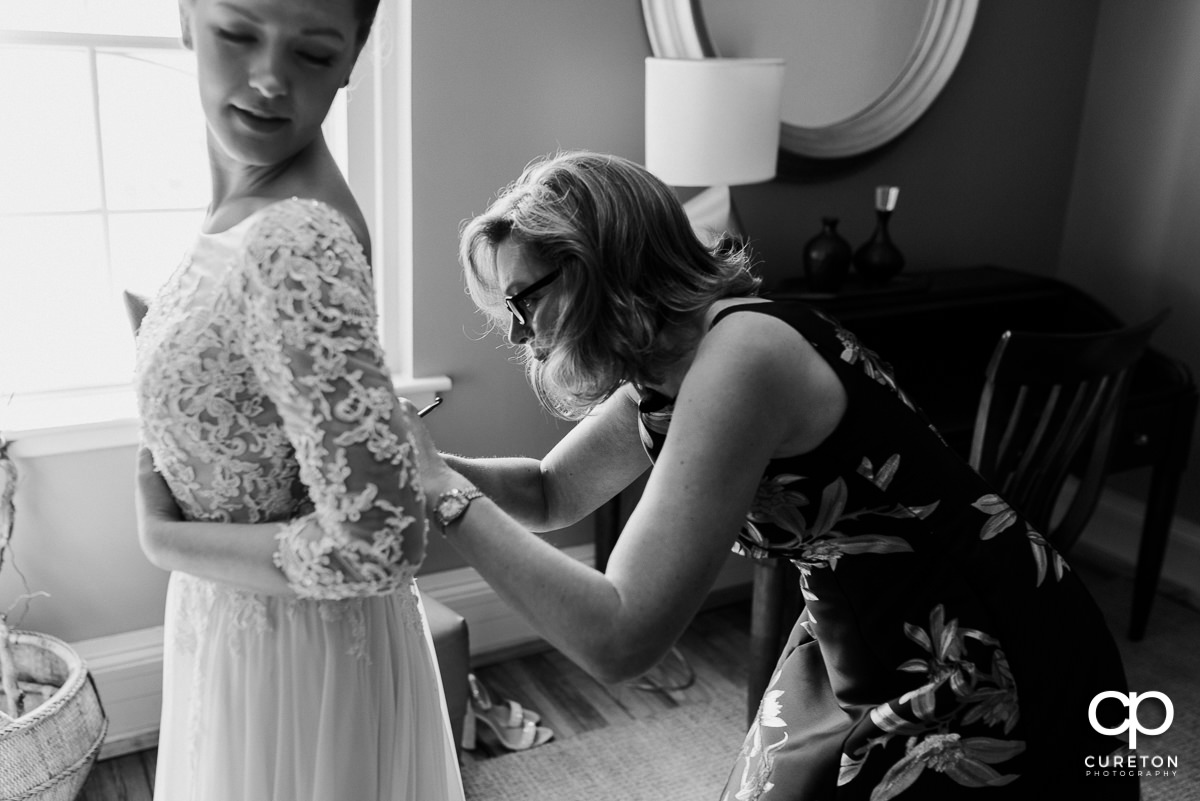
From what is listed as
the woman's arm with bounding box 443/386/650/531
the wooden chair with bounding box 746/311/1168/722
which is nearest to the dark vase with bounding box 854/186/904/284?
the wooden chair with bounding box 746/311/1168/722

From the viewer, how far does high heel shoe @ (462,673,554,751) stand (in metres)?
2.54

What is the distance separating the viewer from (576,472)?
153 cm

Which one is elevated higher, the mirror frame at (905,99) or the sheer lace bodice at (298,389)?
the mirror frame at (905,99)

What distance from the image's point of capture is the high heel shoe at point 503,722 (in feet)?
8.34

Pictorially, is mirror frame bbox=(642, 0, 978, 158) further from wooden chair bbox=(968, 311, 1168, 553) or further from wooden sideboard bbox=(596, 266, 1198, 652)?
wooden chair bbox=(968, 311, 1168, 553)

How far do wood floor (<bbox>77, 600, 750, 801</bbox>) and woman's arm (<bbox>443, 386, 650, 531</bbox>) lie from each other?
3.76 feet

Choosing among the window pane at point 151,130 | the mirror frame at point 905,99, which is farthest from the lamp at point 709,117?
the window pane at point 151,130

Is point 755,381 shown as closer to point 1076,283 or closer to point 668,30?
point 668,30

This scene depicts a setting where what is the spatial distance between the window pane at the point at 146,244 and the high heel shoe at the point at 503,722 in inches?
44.8

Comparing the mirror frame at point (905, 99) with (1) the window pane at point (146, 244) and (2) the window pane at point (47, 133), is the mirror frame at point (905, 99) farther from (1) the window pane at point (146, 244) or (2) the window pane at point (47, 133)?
(2) the window pane at point (47, 133)

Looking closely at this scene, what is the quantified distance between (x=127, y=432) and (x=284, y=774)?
1411mm

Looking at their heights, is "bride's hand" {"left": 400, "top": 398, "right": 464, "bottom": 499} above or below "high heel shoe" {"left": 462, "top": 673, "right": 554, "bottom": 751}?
above

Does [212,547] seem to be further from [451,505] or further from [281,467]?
[451,505]

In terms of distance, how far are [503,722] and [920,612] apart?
153 centimetres
